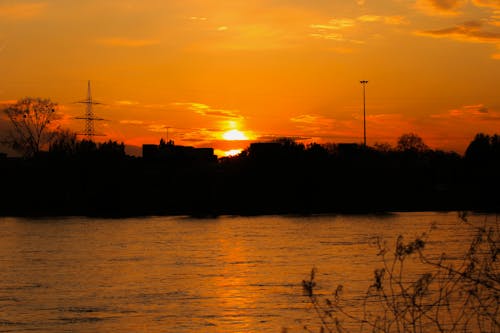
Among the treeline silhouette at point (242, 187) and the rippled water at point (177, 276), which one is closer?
the rippled water at point (177, 276)

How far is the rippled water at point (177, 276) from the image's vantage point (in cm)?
3434

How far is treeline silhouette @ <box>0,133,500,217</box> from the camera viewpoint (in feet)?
495

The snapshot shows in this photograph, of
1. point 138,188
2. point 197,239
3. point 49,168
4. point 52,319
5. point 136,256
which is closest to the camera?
point 52,319

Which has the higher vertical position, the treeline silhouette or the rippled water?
the treeline silhouette

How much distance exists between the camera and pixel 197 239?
9038 cm

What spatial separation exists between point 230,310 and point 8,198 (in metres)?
122

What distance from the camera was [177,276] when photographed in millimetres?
51938

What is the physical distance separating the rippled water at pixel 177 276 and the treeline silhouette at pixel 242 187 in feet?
164

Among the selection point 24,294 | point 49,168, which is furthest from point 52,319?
point 49,168

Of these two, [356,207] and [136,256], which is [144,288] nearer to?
[136,256]

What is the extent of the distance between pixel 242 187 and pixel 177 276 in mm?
104017

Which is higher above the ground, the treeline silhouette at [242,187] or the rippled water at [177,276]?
the treeline silhouette at [242,187]

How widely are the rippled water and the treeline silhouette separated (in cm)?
5012

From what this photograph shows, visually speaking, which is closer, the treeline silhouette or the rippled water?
the rippled water
